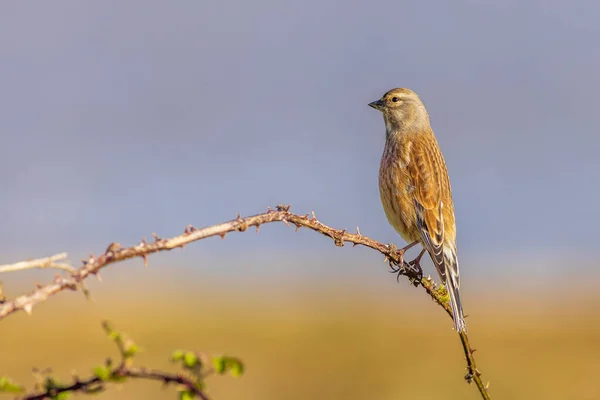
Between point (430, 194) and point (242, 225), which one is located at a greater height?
point (430, 194)

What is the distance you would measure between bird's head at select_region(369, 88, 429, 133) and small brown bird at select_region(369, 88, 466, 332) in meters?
0.12

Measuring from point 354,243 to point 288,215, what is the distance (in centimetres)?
58

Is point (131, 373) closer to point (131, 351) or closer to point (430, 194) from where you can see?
point (131, 351)

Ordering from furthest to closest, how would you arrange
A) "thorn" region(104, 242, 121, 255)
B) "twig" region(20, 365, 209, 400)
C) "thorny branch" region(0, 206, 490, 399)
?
"thorn" region(104, 242, 121, 255) → "thorny branch" region(0, 206, 490, 399) → "twig" region(20, 365, 209, 400)

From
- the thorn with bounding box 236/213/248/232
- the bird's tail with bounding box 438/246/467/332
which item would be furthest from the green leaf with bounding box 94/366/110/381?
the bird's tail with bounding box 438/246/467/332

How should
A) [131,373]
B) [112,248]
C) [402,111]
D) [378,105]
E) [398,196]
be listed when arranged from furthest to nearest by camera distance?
[378,105] → [402,111] → [398,196] → [112,248] → [131,373]

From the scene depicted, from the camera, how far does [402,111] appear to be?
671 centimetres

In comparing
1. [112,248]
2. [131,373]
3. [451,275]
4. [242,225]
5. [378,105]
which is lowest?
[131,373]

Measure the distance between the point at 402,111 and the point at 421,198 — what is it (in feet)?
3.88

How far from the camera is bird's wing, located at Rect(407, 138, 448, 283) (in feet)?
18.2

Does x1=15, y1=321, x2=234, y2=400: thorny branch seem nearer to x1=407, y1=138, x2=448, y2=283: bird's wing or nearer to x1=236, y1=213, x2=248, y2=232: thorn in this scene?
x1=236, y1=213, x2=248, y2=232: thorn

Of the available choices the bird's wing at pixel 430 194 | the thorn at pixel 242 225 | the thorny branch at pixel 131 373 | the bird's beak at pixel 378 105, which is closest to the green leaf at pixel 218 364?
the thorny branch at pixel 131 373

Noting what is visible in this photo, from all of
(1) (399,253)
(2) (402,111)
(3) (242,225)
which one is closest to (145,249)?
(3) (242,225)

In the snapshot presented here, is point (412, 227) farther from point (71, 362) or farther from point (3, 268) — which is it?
point (71, 362)
